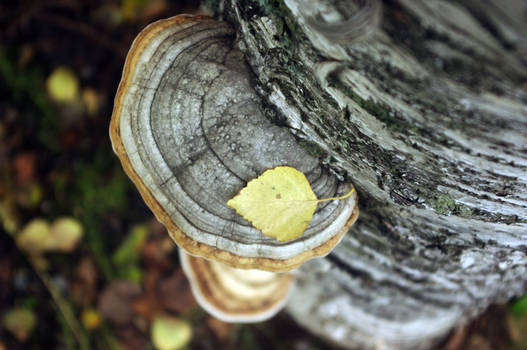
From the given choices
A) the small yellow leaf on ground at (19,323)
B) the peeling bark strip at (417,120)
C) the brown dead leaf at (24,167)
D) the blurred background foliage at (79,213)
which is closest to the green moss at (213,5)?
the peeling bark strip at (417,120)

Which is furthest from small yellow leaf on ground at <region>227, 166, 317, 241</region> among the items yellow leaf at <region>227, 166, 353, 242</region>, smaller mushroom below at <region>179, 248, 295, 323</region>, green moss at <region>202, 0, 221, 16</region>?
smaller mushroom below at <region>179, 248, 295, 323</region>

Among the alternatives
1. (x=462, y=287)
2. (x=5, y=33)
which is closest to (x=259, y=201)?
(x=462, y=287)

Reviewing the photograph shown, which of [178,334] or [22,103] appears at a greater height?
[22,103]

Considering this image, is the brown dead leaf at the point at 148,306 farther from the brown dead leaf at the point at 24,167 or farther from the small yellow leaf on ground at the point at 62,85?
the small yellow leaf on ground at the point at 62,85

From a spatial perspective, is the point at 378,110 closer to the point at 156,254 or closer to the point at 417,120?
the point at 417,120

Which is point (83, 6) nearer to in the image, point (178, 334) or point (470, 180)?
point (178, 334)
